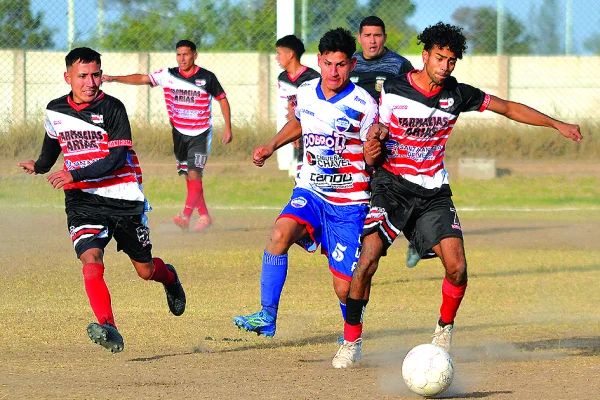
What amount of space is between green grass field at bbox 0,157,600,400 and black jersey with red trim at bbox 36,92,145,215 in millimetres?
920

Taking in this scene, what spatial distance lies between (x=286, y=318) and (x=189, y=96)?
227 inches

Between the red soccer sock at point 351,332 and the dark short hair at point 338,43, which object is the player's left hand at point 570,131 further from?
the red soccer sock at point 351,332

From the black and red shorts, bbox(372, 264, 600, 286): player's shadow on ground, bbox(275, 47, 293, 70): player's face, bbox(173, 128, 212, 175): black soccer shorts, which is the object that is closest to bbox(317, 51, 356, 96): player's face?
the black and red shorts

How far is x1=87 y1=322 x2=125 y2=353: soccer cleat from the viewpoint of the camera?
18.5ft

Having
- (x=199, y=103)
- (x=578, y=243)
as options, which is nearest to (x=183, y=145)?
(x=199, y=103)

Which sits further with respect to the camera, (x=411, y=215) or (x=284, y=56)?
(x=284, y=56)

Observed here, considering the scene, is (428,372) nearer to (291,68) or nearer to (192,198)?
(291,68)

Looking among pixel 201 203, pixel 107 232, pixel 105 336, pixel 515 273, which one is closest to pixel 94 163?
pixel 107 232

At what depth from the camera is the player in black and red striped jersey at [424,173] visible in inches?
238

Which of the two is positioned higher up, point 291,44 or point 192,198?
point 291,44

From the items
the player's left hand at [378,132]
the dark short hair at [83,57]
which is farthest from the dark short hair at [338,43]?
the dark short hair at [83,57]

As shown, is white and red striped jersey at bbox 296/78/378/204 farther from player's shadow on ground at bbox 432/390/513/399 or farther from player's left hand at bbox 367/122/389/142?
player's shadow on ground at bbox 432/390/513/399

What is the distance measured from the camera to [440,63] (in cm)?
602

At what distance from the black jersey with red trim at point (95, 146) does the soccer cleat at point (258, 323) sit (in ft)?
3.40
